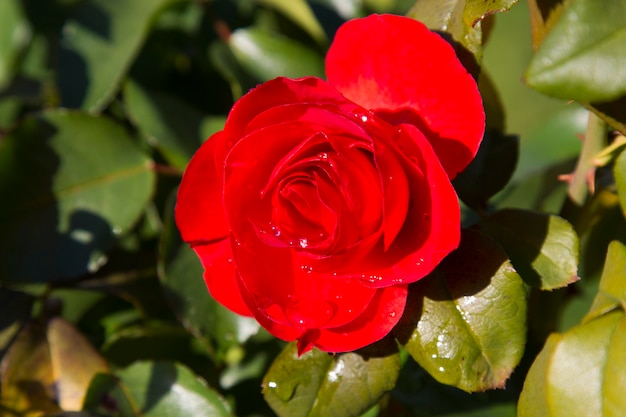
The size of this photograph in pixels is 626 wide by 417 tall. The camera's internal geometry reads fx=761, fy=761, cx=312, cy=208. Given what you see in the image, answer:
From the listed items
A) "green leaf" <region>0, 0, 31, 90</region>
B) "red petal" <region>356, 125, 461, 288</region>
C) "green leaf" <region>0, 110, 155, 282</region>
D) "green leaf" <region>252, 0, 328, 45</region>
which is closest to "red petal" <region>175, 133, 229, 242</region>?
"red petal" <region>356, 125, 461, 288</region>

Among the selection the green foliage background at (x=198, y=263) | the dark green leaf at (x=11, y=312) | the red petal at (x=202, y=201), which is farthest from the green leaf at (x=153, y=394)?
the red petal at (x=202, y=201)

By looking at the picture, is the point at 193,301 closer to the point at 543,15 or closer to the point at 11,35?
the point at 543,15

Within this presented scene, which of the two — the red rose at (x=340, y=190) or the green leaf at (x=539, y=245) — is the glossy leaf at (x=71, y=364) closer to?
the red rose at (x=340, y=190)

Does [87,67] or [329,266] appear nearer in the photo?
[329,266]

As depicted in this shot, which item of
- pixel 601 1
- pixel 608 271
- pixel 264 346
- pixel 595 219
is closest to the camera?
pixel 601 1

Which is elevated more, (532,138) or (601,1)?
(601,1)

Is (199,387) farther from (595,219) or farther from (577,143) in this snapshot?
(577,143)

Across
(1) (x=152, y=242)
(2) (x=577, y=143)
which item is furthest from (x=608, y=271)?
(1) (x=152, y=242)
